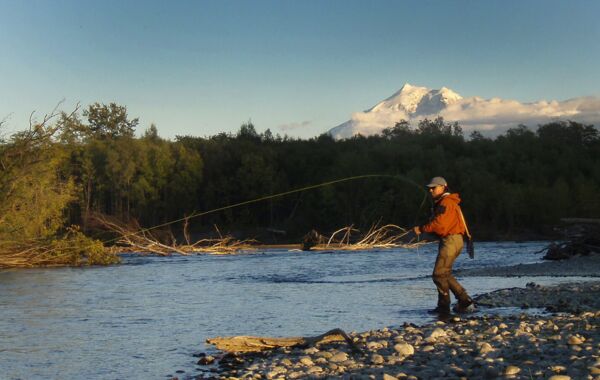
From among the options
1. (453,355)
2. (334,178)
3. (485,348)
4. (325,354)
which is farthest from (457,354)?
(334,178)

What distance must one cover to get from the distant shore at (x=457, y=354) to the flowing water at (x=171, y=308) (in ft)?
3.44

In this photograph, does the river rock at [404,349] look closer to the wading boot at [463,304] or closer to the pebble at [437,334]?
the pebble at [437,334]

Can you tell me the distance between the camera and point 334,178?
2667 inches

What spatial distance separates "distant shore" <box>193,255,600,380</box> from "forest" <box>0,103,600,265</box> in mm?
43824

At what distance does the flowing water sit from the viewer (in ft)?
29.6

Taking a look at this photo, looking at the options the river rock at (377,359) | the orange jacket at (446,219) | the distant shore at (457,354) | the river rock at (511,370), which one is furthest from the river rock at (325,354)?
the orange jacket at (446,219)

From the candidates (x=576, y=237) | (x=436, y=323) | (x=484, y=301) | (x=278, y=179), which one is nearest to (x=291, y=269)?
(x=576, y=237)

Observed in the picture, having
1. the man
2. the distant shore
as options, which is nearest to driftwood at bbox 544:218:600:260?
the man

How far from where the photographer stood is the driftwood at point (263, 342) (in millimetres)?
8773

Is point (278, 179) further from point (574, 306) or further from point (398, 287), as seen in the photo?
point (574, 306)

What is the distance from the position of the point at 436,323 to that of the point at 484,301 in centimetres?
255

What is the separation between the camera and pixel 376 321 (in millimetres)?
11516

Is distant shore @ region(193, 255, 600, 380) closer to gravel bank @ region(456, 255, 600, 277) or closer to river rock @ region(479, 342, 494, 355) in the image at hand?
river rock @ region(479, 342, 494, 355)

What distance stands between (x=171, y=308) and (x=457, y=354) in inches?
296
